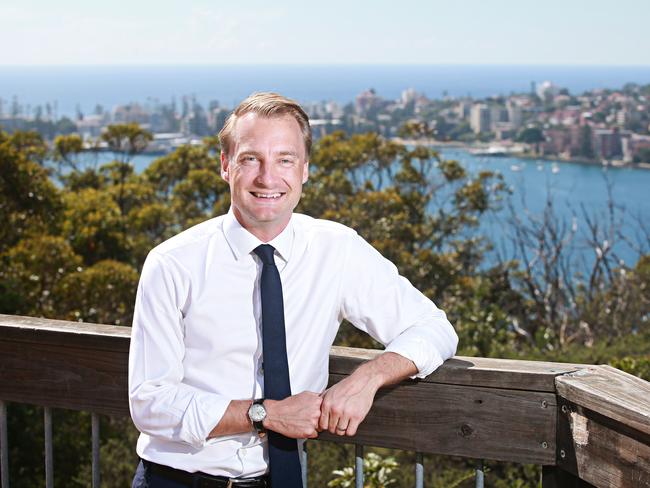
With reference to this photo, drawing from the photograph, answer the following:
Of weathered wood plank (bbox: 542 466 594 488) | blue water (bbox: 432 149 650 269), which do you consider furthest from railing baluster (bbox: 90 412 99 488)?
blue water (bbox: 432 149 650 269)

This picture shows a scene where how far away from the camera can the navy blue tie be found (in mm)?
1695

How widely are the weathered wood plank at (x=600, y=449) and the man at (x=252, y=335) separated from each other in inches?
10.7

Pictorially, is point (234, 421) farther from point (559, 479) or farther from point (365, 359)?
point (559, 479)

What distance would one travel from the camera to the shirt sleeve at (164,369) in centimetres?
166

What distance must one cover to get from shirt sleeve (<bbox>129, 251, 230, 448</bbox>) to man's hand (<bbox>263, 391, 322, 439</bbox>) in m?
0.09

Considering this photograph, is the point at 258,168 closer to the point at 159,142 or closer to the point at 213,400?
the point at 213,400

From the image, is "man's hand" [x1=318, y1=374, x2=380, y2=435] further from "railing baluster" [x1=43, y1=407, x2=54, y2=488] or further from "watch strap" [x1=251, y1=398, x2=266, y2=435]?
"railing baluster" [x1=43, y1=407, x2=54, y2=488]

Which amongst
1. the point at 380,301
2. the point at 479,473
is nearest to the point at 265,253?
the point at 380,301

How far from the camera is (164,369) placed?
1.70 metres

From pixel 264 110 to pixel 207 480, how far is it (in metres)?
0.71

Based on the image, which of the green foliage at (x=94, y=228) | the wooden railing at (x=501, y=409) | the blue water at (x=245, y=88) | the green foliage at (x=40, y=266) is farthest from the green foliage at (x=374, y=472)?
the blue water at (x=245, y=88)

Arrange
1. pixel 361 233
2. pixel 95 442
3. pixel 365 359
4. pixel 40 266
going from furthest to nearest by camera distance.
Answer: pixel 361 233 < pixel 40 266 < pixel 95 442 < pixel 365 359

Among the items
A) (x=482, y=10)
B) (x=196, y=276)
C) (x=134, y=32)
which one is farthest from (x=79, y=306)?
(x=134, y=32)

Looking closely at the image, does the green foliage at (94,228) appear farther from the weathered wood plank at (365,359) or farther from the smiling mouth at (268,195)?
the smiling mouth at (268,195)
